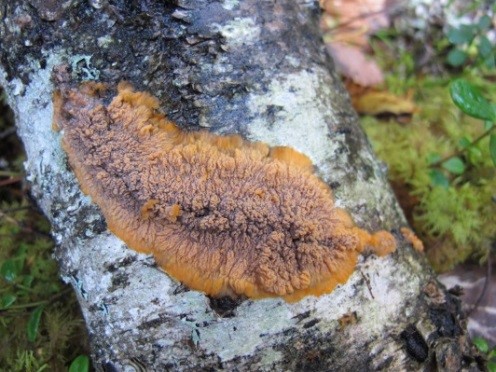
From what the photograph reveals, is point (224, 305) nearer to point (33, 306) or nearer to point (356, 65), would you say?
point (33, 306)

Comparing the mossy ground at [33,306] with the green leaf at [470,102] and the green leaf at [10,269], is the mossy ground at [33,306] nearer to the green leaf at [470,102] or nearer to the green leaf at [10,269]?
the green leaf at [10,269]

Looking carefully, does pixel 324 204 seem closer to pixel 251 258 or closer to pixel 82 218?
pixel 251 258

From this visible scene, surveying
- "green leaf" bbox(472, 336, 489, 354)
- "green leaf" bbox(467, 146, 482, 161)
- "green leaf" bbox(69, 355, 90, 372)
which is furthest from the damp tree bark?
"green leaf" bbox(467, 146, 482, 161)

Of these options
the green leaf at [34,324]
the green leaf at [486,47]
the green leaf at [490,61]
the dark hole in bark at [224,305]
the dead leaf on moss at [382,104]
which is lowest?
the green leaf at [34,324]

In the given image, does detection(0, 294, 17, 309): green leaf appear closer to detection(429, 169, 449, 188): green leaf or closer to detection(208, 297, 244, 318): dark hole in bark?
detection(208, 297, 244, 318): dark hole in bark

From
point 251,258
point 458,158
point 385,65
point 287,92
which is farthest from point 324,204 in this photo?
point 385,65

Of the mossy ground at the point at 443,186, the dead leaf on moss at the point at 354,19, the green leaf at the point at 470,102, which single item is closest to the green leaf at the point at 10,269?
the mossy ground at the point at 443,186

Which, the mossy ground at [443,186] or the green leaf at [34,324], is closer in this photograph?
the green leaf at [34,324]

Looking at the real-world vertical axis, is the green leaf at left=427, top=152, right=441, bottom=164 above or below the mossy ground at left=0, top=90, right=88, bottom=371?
above
